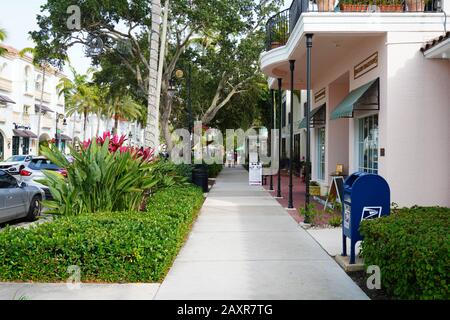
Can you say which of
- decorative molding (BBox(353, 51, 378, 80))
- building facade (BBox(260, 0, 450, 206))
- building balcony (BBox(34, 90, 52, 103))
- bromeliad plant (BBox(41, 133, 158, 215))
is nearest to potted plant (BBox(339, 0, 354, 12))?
building facade (BBox(260, 0, 450, 206))

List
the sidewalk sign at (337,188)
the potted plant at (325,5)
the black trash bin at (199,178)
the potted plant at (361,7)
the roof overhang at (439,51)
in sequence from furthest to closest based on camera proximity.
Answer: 1. the black trash bin at (199,178)
2. the sidewalk sign at (337,188)
3. the potted plant at (325,5)
4. the potted plant at (361,7)
5. the roof overhang at (439,51)

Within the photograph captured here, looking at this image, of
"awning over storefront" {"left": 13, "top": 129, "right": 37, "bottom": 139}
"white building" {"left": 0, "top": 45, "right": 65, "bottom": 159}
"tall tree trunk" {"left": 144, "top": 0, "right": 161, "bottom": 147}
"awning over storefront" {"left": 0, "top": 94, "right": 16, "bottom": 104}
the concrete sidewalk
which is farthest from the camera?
"awning over storefront" {"left": 13, "top": 129, "right": 37, "bottom": 139}

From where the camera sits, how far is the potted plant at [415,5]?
33.3 ft

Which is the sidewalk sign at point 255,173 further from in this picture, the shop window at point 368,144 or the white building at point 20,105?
the white building at point 20,105

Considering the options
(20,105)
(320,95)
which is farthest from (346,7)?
(20,105)

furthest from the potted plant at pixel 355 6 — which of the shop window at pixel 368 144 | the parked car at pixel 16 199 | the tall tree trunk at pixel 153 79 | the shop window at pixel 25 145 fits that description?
the shop window at pixel 25 145

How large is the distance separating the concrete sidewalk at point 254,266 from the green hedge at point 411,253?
2.07ft

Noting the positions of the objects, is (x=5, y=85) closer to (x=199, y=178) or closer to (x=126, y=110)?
(x=126, y=110)

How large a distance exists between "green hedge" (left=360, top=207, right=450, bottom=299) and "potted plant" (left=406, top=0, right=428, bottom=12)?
6.32 m

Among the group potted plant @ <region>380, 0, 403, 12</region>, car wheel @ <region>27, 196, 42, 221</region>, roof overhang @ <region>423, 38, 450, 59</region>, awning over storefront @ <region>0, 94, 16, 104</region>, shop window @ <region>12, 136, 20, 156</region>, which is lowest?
car wheel @ <region>27, 196, 42, 221</region>

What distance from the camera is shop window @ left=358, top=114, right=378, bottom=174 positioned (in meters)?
11.3

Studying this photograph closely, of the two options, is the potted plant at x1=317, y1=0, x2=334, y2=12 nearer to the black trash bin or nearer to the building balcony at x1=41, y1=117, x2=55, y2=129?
the black trash bin

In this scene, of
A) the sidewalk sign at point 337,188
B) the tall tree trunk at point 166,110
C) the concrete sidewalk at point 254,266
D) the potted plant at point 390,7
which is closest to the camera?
the concrete sidewalk at point 254,266

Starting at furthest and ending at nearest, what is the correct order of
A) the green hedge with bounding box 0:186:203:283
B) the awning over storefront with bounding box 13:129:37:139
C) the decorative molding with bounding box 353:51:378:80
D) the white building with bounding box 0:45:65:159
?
the awning over storefront with bounding box 13:129:37:139 → the white building with bounding box 0:45:65:159 → the decorative molding with bounding box 353:51:378:80 → the green hedge with bounding box 0:186:203:283
